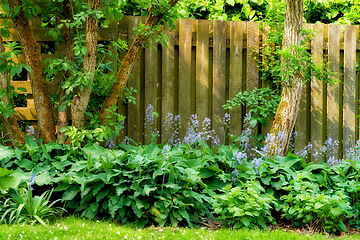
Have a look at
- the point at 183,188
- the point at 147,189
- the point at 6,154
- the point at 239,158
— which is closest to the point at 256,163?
the point at 239,158

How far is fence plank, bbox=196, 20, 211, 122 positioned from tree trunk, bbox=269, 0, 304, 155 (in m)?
1.00

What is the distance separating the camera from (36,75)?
449 cm

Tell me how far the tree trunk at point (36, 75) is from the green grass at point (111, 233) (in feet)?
5.44

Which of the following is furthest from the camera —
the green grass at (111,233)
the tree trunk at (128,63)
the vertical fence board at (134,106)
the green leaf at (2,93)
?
the vertical fence board at (134,106)

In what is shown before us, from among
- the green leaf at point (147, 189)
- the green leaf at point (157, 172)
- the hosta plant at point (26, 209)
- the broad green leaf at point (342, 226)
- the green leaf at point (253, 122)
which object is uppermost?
the green leaf at point (253, 122)

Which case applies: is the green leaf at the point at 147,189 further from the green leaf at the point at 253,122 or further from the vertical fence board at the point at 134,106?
the green leaf at the point at 253,122

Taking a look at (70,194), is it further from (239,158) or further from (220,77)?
(220,77)

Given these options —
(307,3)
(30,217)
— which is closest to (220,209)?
(30,217)

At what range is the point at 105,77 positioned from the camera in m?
4.46

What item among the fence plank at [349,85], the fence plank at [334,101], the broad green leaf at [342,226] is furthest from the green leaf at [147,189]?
the fence plank at [349,85]

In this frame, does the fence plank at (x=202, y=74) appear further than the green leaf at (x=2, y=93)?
Yes

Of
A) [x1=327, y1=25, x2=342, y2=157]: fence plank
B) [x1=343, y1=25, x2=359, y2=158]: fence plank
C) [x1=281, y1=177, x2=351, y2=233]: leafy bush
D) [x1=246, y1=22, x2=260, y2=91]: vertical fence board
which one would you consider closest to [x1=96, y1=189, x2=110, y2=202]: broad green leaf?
[x1=281, y1=177, x2=351, y2=233]: leafy bush

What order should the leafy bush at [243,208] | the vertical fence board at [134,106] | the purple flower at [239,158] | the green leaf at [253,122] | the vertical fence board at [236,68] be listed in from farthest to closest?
1. the vertical fence board at [236,68]
2. the vertical fence board at [134,106]
3. the green leaf at [253,122]
4. the purple flower at [239,158]
5. the leafy bush at [243,208]

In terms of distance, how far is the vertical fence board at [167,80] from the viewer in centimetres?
514
